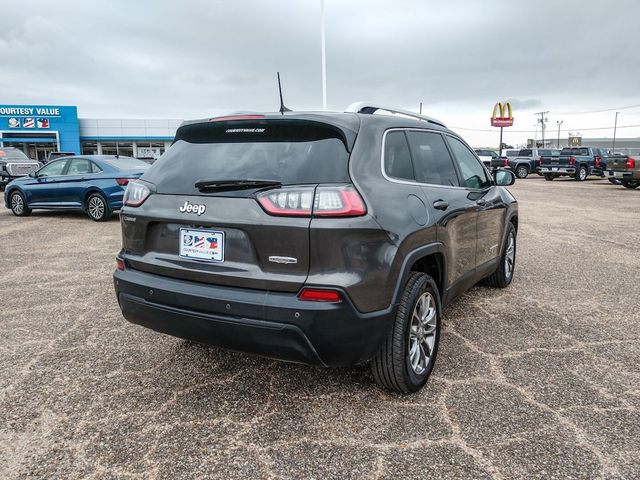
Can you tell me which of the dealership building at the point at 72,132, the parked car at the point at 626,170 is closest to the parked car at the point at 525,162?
the parked car at the point at 626,170

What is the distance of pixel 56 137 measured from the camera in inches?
1983

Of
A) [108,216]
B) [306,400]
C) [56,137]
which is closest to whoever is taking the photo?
[306,400]

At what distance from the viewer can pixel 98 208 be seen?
10.5 metres

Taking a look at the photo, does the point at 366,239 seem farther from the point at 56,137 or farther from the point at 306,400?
the point at 56,137

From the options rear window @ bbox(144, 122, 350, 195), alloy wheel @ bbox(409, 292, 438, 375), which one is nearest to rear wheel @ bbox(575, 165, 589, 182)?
alloy wheel @ bbox(409, 292, 438, 375)

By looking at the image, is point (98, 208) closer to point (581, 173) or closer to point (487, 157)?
point (581, 173)

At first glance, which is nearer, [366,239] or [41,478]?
[41,478]

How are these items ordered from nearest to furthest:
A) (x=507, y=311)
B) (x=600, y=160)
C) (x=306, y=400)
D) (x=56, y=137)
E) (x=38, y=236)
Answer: (x=306, y=400)
(x=507, y=311)
(x=38, y=236)
(x=600, y=160)
(x=56, y=137)

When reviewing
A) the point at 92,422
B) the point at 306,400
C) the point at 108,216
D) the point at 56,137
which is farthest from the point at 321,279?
the point at 56,137

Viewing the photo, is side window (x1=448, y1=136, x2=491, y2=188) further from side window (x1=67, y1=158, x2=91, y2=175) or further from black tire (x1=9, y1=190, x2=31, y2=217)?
black tire (x1=9, y1=190, x2=31, y2=217)

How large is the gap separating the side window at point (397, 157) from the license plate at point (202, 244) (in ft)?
3.35

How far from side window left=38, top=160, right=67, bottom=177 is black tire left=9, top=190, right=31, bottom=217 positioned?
86 centimetres

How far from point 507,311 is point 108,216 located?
8.64 metres

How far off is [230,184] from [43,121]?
181ft
